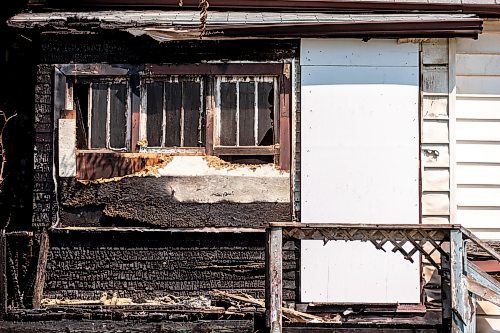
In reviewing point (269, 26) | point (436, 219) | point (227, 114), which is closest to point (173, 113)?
point (227, 114)

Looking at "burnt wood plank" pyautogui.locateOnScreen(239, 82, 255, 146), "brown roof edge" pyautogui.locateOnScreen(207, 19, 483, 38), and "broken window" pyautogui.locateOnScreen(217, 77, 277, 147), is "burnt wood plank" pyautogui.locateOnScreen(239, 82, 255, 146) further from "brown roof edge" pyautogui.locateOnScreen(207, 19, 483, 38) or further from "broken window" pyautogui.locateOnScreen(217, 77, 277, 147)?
"brown roof edge" pyautogui.locateOnScreen(207, 19, 483, 38)

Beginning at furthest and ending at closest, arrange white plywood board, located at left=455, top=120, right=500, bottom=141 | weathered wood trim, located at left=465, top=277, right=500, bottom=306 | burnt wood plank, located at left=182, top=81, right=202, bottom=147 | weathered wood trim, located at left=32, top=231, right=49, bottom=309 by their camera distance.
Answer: white plywood board, located at left=455, top=120, right=500, bottom=141, burnt wood plank, located at left=182, top=81, right=202, bottom=147, weathered wood trim, located at left=32, top=231, right=49, bottom=309, weathered wood trim, located at left=465, top=277, right=500, bottom=306

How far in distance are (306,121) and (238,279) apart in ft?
5.90

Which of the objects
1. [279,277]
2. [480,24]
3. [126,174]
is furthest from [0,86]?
[480,24]

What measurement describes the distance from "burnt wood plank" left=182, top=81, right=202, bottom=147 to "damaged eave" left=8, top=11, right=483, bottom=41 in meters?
0.56

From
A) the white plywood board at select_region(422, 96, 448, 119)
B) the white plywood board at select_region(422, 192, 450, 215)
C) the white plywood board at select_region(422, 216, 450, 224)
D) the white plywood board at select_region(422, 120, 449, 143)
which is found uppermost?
the white plywood board at select_region(422, 96, 448, 119)

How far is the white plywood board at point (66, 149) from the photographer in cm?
793

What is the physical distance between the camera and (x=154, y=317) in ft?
21.9

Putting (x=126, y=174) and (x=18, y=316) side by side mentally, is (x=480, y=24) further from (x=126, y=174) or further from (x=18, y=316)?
(x=18, y=316)

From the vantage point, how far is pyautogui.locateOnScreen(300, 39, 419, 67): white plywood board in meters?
7.93

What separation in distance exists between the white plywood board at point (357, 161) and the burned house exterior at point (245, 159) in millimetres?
15

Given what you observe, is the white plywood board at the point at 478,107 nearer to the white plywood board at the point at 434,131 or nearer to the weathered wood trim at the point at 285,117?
the white plywood board at the point at 434,131

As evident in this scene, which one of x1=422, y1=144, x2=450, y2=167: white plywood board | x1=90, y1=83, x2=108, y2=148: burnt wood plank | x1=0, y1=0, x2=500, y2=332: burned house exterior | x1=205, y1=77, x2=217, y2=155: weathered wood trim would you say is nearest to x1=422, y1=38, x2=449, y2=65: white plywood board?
x1=0, y1=0, x2=500, y2=332: burned house exterior

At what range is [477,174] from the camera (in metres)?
8.09
